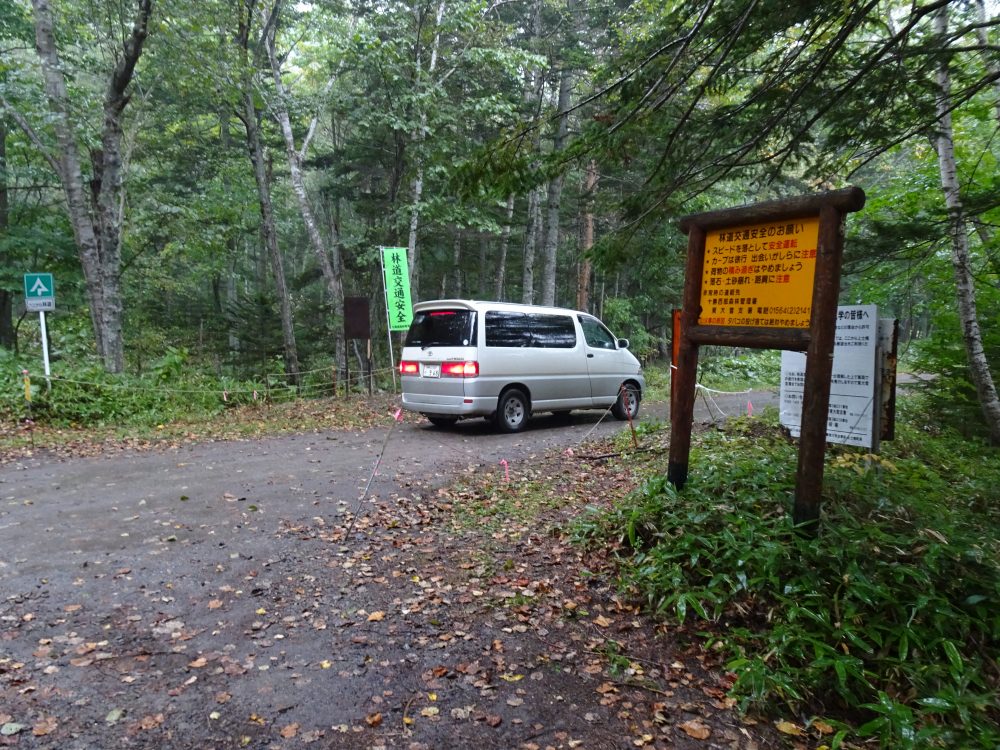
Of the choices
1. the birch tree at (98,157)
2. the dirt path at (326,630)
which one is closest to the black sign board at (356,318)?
the birch tree at (98,157)

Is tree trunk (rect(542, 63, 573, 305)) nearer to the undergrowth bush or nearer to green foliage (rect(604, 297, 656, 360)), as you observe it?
green foliage (rect(604, 297, 656, 360))

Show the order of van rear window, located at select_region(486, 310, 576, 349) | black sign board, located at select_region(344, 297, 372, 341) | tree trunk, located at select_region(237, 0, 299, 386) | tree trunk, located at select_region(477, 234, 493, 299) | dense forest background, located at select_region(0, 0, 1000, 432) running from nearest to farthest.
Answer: dense forest background, located at select_region(0, 0, 1000, 432), van rear window, located at select_region(486, 310, 576, 349), tree trunk, located at select_region(237, 0, 299, 386), black sign board, located at select_region(344, 297, 372, 341), tree trunk, located at select_region(477, 234, 493, 299)

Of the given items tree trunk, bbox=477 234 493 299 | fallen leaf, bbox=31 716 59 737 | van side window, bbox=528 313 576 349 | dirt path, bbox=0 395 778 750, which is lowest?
dirt path, bbox=0 395 778 750

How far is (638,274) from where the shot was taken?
6.75 m

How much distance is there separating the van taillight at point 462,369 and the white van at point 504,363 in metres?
0.02

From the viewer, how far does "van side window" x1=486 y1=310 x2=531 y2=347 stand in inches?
371

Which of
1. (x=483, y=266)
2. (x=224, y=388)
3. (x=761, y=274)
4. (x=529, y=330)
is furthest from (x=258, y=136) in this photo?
(x=761, y=274)

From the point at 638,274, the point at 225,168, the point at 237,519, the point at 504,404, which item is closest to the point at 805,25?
the point at 638,274

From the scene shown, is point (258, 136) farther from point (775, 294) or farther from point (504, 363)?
point (775, 294)

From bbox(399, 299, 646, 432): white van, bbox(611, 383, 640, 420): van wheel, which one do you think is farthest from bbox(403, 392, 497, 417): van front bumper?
bbox(611, 383, 640, 420): van wheel

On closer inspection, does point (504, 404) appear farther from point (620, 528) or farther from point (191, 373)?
point (191, 373)

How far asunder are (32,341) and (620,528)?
1014 inches

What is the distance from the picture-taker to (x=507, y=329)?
9648 millimetres

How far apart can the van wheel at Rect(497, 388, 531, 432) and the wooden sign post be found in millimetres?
5177
